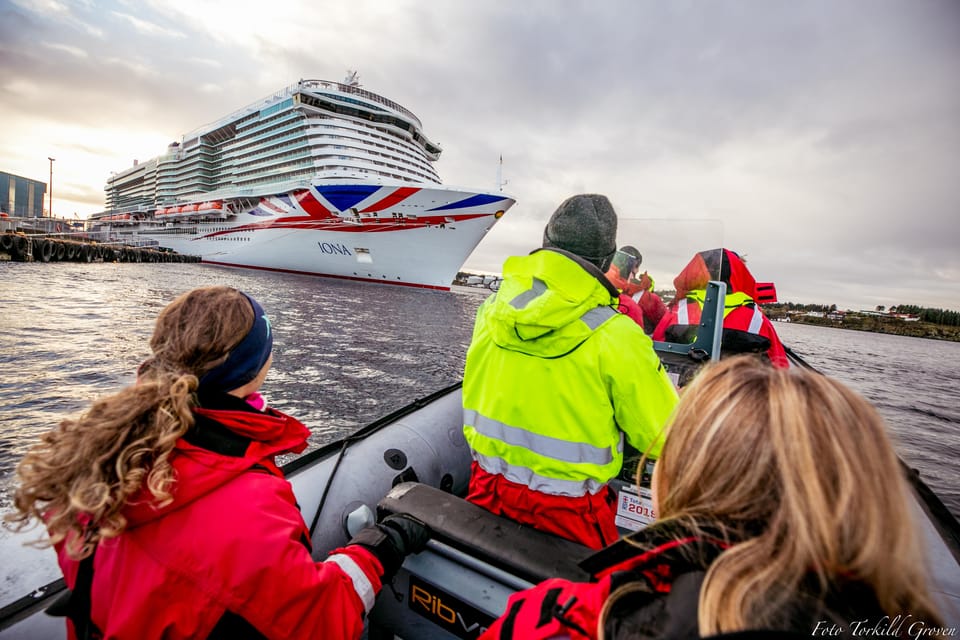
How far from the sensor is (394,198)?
21.4 m

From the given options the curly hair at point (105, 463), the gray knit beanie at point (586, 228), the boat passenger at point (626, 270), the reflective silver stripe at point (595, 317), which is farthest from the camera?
the boat passenger at point (626, 270)

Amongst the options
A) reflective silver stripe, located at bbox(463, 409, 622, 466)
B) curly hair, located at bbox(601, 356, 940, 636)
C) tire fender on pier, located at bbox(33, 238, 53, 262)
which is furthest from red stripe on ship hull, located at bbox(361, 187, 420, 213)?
curly hair, located at bbox(601, 356, 940, 636)

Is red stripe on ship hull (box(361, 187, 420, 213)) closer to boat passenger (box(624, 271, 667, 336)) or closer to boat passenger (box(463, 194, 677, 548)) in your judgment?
boat passenger (box(624, 271, 667, 336))

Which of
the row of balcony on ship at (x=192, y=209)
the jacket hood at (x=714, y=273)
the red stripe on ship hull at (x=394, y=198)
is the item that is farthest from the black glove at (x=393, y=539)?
the row of balcony on ship at (x=192, y=209)

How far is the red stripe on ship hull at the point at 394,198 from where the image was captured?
21.1 m

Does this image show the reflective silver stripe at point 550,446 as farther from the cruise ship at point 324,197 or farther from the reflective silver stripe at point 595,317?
the cruise ship at point 324,197

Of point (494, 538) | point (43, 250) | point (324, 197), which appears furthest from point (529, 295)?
point (43, 250)

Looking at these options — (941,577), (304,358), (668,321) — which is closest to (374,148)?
(304,358)

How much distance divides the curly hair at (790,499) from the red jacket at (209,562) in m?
0.76

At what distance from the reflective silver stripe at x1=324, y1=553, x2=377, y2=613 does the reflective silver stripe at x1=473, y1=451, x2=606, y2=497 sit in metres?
0.62

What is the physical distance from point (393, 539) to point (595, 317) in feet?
3.49

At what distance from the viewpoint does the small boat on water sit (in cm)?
139

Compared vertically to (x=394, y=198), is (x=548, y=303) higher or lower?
lower

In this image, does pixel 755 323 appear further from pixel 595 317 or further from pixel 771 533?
pixel 771 533
